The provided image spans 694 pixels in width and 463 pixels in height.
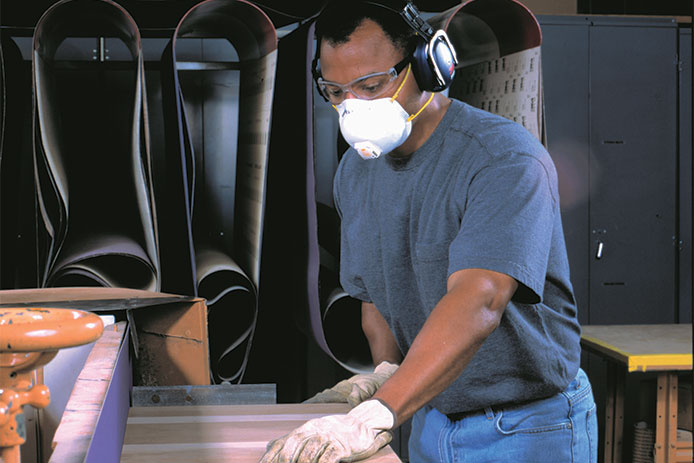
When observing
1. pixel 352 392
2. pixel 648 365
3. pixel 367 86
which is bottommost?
pixel 648 365

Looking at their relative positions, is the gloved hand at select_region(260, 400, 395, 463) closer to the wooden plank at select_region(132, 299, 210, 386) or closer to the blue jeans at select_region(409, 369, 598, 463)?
the blue jeans at select_region(409, 369, 598, 463)

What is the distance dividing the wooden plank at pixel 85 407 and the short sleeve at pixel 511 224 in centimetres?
50

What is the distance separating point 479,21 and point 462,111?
26.4 inches

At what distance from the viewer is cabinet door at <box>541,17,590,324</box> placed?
2.56 meters

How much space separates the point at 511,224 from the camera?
102cm

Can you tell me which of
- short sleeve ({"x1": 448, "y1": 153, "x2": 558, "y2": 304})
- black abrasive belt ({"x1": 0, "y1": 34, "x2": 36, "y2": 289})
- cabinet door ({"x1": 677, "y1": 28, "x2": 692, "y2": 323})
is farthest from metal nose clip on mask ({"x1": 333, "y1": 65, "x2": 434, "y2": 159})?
cabinet door ({"x1": 677, "y1": 28, "x2": 692, "y2": 323})

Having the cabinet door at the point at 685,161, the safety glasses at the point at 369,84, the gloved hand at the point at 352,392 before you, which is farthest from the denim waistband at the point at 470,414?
the cabinet door at the point at 685,161

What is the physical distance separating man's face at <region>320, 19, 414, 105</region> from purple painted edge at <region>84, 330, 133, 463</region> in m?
0.57

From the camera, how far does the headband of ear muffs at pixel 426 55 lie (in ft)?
3.89

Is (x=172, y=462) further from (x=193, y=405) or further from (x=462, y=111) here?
(x=462, y=111)

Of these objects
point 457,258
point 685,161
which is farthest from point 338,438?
point 685,161

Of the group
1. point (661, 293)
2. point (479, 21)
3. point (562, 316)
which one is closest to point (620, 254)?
point (661, 293)

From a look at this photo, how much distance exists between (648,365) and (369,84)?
59.5 inches

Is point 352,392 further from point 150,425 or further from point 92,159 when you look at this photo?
point 92,159
